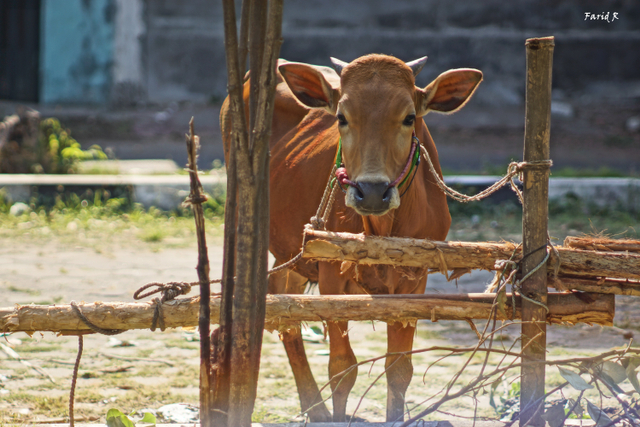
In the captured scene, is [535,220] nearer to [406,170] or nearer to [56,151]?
[406,170]

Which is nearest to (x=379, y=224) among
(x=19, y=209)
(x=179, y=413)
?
(x=179, y=413)

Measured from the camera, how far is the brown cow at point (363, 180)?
271 centimetres

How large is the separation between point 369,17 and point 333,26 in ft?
2.47

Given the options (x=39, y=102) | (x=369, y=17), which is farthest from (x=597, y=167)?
(x=39, y=102)

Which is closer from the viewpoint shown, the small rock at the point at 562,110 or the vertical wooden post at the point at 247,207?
the vertical wooden post at the point at 247,207

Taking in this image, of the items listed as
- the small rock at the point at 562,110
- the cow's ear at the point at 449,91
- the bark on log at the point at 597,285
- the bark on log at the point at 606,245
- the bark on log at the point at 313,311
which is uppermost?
the small rock at the point at 562,110

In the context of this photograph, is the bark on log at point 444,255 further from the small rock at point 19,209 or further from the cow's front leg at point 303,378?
the small rock at point 19,209

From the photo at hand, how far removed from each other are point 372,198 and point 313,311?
52cm

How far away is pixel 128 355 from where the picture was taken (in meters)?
3.95

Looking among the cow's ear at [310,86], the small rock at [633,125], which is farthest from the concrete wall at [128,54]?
the cow's ear at [310,86]

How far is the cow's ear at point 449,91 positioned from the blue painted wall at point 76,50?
35.0 feet

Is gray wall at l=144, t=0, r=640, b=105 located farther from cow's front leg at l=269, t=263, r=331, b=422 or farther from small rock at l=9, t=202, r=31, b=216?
cow's front leg at l=269, t=263, r=331, b=422

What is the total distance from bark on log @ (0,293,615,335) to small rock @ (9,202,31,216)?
5.52 meters

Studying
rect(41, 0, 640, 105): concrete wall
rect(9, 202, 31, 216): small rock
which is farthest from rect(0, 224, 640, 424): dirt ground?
rect(41, 0, 640, 105): concrete wall
